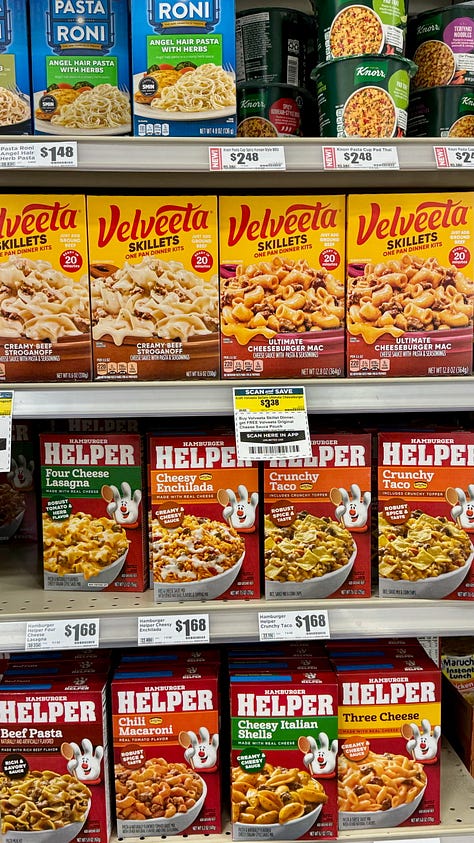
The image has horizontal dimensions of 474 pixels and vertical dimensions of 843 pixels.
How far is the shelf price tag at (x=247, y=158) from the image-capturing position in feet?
4.26

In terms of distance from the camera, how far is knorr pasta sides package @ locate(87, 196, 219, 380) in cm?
138

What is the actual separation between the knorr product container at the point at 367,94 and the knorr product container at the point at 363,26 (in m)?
0.03

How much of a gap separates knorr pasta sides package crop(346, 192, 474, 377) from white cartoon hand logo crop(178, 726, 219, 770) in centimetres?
85

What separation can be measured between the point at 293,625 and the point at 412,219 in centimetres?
90

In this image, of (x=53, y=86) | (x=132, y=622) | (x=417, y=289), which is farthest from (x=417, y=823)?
(x=53, y=86)

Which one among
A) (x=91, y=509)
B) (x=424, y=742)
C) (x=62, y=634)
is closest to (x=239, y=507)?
(x=91, y=509)

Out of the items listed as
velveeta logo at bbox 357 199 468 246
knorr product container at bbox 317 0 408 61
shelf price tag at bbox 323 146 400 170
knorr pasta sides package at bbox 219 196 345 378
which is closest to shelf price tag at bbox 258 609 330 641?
knorr pasta sides package at bbox 219 196 345 378

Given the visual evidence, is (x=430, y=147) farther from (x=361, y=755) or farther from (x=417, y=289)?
(x=361, y=755)

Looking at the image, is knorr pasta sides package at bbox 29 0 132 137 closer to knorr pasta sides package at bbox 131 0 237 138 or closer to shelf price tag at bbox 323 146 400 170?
knorr pasta sides package at bbox 131 0 237 138

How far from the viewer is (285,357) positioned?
142 cm

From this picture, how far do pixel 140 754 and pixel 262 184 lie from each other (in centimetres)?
134

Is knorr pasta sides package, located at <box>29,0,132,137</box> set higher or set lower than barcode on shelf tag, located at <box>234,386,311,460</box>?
higher

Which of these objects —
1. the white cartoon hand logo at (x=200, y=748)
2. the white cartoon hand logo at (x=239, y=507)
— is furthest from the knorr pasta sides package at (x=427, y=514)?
the white cartoon hand logo at (x=200, y=748)

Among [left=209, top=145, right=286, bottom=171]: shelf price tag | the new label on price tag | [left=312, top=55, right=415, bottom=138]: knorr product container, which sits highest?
[left=312, top=55, right=415, bottom=138]: knorr product container
